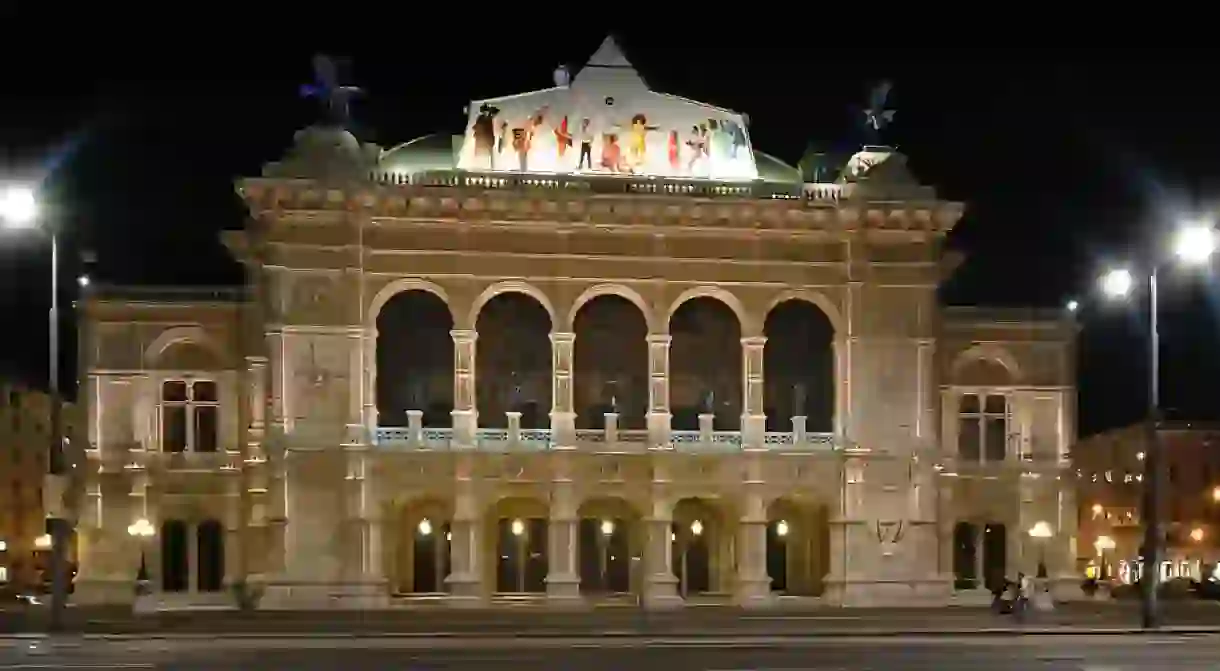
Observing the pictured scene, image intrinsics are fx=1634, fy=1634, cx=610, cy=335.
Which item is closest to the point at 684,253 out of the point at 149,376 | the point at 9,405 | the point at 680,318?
the point at 680,318

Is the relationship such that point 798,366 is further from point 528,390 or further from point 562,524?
point 562,524

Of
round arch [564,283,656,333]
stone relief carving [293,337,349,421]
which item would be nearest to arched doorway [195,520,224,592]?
stone relief carving [293,337,349,421]

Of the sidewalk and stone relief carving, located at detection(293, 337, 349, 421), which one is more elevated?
stone relief carving, located at detection(293, 337, 349, 421)

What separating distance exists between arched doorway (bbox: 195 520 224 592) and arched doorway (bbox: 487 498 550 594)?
8.96 meters

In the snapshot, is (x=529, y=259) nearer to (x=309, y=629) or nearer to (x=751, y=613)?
(x=751, y=613)

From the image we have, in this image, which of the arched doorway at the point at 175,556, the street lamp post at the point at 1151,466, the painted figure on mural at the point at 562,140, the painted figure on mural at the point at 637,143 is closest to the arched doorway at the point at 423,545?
the arched doorway at the point at 175,556

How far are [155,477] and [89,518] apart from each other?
249 cm

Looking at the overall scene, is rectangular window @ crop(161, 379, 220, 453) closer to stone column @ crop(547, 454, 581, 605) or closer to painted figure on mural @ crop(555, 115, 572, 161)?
stone column @ crop(547, 454, 581, 605)

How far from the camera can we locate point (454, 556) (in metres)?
51.3

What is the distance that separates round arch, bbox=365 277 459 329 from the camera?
5194cm

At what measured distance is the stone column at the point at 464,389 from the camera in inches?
2036

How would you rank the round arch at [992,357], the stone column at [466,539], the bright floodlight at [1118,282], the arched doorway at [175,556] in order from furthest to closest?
the round arch at [992,357]
the arched doorway at [175,556]
the stone column at [466,539]
the bright floodlight at [1118,282]

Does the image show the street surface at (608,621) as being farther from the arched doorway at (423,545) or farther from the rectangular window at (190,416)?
the rectangular window at (190,416)

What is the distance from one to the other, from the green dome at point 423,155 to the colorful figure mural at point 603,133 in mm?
923
